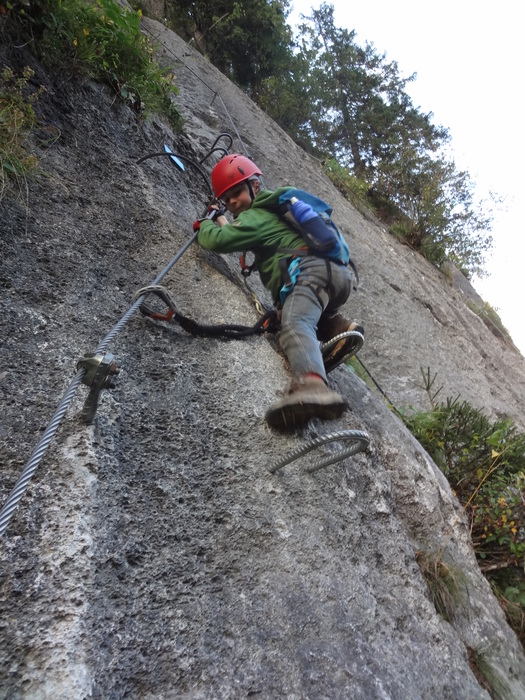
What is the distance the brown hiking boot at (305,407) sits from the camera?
235cm

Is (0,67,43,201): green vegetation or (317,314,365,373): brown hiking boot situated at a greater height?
(317,314,365,373): brown hiking boot

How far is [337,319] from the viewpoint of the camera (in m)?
3.51

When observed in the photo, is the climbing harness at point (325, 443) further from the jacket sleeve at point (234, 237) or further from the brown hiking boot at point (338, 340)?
the jacket sleeve at point (234, 237)

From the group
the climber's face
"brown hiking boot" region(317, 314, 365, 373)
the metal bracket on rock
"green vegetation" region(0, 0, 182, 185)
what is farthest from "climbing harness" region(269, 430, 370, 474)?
"green vegetation" region(0, 0, 182, 185)

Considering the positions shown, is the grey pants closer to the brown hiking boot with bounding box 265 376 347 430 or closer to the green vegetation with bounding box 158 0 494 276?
the brown hiking boot with bounding box 265 376 347 430

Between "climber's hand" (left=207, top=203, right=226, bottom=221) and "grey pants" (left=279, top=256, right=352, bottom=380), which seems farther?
"climber's hand" (left=207, top=203, right=226, bottom=221)

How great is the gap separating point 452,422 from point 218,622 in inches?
133

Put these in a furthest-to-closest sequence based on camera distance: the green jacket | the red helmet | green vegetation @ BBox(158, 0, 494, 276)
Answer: green vegetation @ BBox(158, 0, 494, 276), the red helmet, the green jacket

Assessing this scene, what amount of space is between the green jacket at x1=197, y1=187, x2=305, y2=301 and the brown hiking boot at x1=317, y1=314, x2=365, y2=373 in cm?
45

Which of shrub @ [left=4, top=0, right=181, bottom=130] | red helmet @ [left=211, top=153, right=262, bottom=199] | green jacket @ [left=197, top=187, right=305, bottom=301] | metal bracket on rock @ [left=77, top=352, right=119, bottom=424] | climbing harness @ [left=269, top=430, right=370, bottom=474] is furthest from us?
shrub @ [left=4, top=0, right=181, bottom=130]

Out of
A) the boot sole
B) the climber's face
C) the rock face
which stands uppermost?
the climber's face

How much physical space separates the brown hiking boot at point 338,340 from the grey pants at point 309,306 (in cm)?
16

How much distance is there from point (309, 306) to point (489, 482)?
2.43m

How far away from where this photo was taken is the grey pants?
273 centimetres
